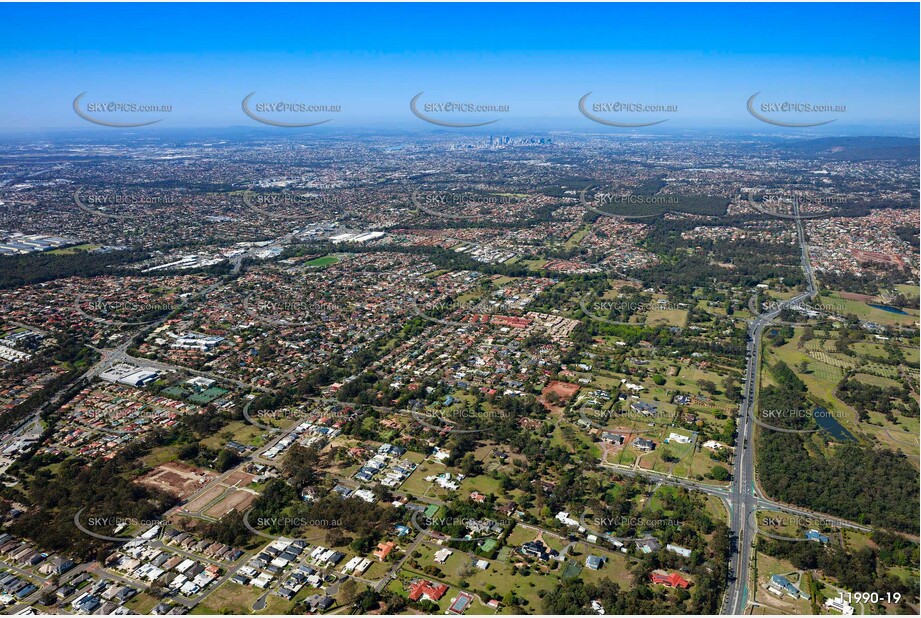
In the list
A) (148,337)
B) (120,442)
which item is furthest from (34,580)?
(148,337)

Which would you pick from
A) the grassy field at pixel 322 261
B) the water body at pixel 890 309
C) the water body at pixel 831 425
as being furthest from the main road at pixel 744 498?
the grassy field at pixel 322 261

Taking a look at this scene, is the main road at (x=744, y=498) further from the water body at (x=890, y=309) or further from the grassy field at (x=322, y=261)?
the grassy field at (x=322, y=261)

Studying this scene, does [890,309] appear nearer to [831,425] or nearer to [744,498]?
[831,425]

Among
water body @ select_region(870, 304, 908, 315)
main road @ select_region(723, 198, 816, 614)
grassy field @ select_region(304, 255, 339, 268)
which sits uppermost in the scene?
grassy field @ select_region(304, 255, 339, 268)

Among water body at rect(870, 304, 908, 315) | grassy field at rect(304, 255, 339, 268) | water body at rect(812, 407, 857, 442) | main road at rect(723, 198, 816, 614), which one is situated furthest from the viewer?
grassy field at rect(304, 255, 339, 268)

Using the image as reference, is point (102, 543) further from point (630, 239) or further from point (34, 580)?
point (630, 239)

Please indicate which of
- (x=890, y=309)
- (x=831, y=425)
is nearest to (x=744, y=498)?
(x=831, y=425)

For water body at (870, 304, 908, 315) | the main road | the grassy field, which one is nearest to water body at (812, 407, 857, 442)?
the main road

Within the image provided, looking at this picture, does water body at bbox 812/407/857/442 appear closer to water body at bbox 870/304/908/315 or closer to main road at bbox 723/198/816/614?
main road at bbox 723/198/816/614
